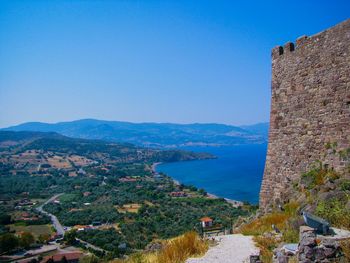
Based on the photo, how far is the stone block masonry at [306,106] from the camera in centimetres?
862

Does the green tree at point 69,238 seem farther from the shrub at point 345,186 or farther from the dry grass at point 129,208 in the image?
the shrub at point 345,186

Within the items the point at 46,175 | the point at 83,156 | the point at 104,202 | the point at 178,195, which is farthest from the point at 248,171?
the point at 83,156

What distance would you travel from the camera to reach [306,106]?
32.7ft

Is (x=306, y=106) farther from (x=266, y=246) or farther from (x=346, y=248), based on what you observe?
(x=346, y=248)

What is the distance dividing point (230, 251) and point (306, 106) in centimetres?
549

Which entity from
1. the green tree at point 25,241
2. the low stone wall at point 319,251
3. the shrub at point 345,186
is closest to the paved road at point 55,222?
the green tree at point 25,241

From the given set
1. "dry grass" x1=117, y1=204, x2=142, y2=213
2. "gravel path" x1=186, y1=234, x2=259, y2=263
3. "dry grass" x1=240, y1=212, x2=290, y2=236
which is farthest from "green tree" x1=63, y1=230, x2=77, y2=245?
"gravel path" x1=186, y1=234, x2=259, y2=263

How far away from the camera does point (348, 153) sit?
8211 millimetres

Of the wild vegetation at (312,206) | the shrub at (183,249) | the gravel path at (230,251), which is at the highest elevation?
the wild vegetation at (312,206)

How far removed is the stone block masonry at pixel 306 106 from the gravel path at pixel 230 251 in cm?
306

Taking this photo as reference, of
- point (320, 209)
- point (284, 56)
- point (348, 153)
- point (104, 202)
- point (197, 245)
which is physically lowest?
point (104, 202)

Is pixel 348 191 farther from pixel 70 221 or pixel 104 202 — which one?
pixel 104 202

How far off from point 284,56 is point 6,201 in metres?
95.0

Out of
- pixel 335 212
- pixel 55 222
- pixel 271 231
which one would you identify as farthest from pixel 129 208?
pixel 335 212
